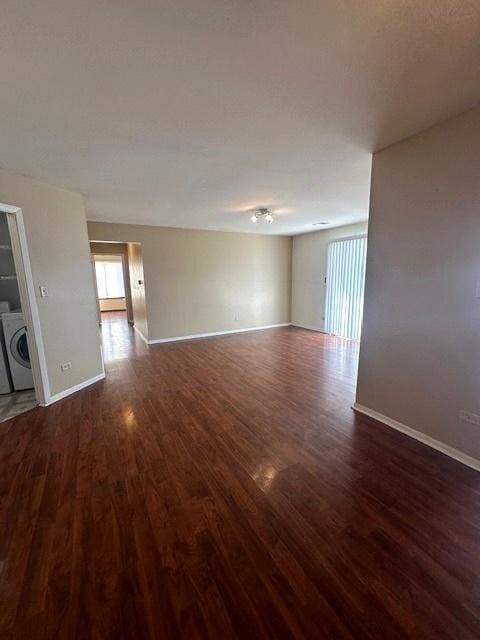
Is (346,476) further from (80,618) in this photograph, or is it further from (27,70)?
(27,70)

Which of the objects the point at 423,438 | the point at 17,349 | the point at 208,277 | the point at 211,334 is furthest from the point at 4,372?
the point at 423,438

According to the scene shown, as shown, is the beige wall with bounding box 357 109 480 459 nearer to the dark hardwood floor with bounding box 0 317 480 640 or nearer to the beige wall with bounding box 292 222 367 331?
the dark hardwood floor with bounding box 0 317 480 640

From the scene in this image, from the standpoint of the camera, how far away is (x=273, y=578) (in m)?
1.18

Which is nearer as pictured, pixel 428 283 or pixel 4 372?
pixel 428 283

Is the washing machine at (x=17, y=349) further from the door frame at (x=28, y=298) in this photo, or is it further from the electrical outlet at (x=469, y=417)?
the electrical outlet at (x=469, y=417)

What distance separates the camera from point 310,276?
6547 mm

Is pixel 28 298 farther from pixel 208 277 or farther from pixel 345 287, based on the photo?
pixel 345 287

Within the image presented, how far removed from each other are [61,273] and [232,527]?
3.13 m

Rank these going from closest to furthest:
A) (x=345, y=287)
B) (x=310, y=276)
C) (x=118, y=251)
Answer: (x=345, y=287) < (x=310, y=276) < (x=118, y=251)

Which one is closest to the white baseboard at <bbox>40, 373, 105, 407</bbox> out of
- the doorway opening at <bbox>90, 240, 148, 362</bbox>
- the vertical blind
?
the doorway opening at <bbox>90, 240, 148, 362</bbox>

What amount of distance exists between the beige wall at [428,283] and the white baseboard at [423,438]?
45 mm

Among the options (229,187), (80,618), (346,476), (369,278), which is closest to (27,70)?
(229,187)

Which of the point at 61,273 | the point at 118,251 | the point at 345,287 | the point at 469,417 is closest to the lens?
the point at 469,417

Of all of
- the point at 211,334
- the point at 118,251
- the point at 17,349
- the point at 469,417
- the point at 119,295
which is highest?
the point at 118,251
